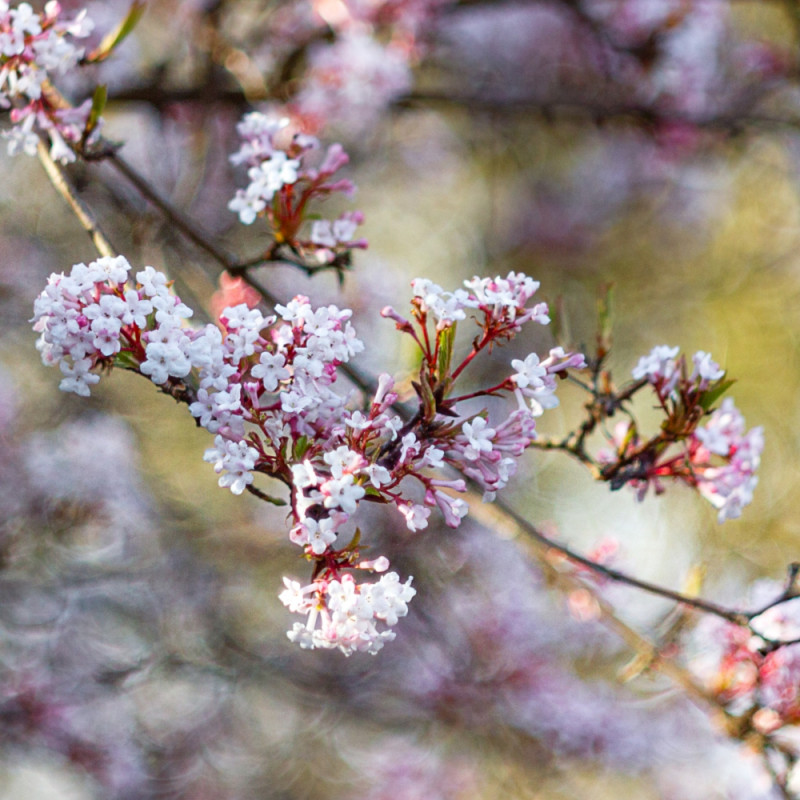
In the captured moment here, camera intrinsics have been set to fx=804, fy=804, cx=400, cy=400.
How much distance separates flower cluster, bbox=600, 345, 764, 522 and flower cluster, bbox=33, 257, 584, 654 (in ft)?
1.59

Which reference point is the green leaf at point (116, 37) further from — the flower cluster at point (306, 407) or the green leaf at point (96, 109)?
the flower cluster at point (306, 407)

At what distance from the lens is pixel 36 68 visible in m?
1.69

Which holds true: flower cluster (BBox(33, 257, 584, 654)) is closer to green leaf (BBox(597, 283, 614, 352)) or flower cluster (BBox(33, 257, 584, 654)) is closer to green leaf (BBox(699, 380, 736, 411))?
green leaf (BBox(699, 380, 736, 411))

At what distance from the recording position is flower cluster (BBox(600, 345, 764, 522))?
1814 millimetres

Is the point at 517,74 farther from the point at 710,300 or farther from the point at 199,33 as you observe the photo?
the point at 199,33

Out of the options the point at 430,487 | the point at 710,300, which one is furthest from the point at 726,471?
the point at 710,300

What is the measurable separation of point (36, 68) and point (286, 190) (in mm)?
579

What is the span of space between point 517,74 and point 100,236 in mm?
6453

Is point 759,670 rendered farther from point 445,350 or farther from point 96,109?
point 96,109

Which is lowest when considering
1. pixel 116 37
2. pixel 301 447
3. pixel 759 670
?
pixel 301 447


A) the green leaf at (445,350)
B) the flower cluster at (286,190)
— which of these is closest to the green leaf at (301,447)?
the green leaf at (445,350)

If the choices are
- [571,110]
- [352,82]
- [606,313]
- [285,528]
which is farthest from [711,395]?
[571,110]

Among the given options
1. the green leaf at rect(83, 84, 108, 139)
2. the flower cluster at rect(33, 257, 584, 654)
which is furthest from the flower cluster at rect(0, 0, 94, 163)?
the flower cluster at rect(33, 257, 584, 654)

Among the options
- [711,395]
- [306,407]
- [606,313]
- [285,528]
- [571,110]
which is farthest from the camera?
[571,110]
